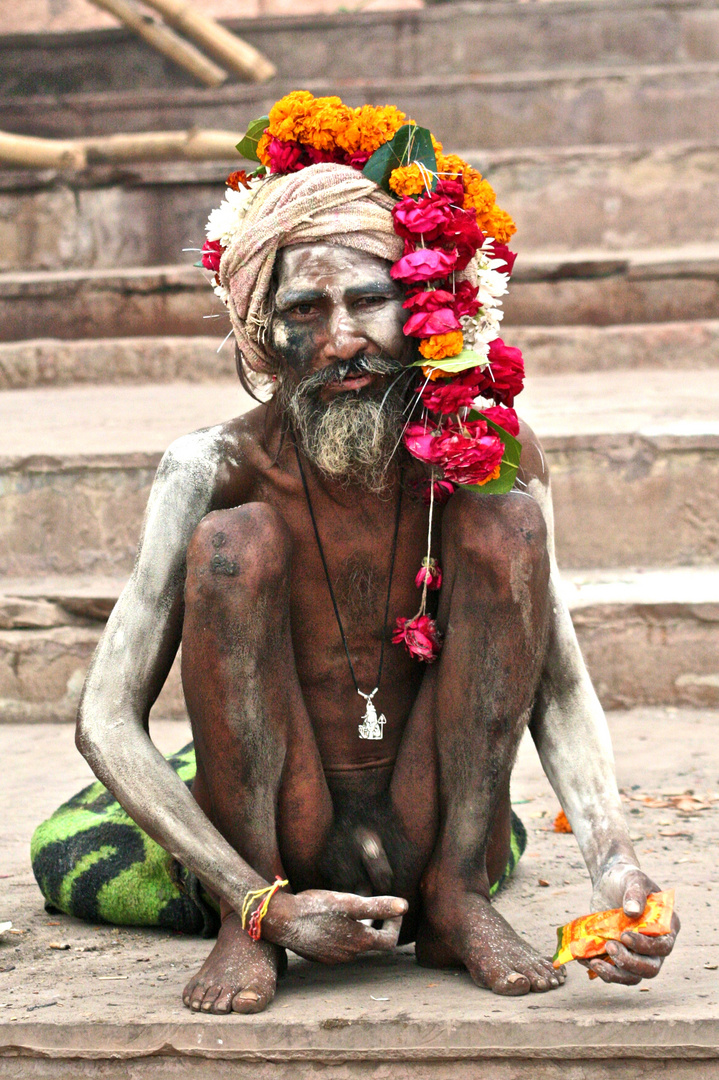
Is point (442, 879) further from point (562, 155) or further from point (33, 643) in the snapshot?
point (562, 155)

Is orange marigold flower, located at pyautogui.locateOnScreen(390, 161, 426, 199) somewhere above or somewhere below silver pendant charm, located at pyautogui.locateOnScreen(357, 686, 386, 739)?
above

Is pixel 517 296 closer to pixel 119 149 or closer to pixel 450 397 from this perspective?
pixel 119 149

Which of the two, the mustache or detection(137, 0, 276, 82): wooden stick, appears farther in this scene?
detection(137, 0, 276, 82): wooden stick

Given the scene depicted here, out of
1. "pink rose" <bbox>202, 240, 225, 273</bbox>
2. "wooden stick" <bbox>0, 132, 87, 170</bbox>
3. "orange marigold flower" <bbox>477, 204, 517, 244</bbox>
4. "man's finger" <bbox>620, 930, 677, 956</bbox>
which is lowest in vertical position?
"man's finger" <bbox>620, 930, 677, 956</bbox>

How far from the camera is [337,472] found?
2.89 meters

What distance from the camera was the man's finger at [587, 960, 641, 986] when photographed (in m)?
2.52

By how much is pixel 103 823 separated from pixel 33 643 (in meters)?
1.75

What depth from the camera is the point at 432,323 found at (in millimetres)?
2777

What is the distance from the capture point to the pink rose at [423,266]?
278 cm

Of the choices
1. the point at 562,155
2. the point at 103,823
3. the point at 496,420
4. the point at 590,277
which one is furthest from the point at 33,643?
the point at 562,155

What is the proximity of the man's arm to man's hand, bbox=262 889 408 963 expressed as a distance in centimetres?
42

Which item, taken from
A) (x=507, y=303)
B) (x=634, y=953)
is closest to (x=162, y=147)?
(x=507, y=303)

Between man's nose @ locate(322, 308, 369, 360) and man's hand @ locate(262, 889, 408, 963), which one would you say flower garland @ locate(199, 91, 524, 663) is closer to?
man's nose @ locate(322, 308, 369, 360)

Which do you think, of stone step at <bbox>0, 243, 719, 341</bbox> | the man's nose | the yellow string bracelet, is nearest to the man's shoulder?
the man's nose
